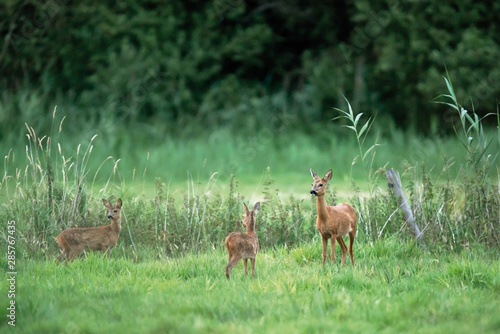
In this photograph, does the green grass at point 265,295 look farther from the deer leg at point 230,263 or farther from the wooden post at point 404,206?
the wooden post at point 404,206

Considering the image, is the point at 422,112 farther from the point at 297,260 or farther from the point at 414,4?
the point at 297,260

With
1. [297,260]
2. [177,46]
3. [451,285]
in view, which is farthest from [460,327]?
[177,46]

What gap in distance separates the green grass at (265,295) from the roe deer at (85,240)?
26cm

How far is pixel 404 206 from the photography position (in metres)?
8.21

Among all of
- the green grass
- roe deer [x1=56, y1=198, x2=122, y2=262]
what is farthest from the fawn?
roe deer [x1=56, y1=198, x2=122, y2=262]

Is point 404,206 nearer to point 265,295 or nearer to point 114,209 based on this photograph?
point 265,295

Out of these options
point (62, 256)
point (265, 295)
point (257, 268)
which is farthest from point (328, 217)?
point (62, 256)

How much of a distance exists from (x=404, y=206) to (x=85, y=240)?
141 inches

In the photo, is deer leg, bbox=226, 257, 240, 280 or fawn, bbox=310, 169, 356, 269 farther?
fawn, bbox=310, 169, 356, 269

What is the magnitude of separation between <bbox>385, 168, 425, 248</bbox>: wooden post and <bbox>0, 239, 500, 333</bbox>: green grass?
1.74ft

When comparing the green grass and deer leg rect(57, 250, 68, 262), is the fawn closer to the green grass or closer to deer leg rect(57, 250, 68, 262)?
the green grass

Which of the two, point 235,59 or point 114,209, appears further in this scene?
point 235,59

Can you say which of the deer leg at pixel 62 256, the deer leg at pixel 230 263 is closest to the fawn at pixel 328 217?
the deer leg at pixel 230 263

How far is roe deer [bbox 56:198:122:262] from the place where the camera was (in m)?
7.35
